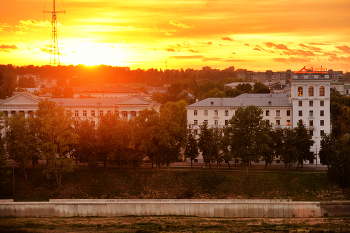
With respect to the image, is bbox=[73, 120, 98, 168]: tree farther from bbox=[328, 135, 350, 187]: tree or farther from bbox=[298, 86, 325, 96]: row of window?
bbox=[298, 86, 325, 96]: row of window

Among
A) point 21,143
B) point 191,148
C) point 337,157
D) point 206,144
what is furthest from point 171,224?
point 21,143

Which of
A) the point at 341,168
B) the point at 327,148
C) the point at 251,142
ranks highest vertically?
the point at 251,142

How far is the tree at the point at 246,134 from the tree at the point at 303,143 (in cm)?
866

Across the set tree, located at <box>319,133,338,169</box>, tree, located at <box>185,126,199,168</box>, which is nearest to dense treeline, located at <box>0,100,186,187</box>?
tree, located at <box>185,126,199,168</box>

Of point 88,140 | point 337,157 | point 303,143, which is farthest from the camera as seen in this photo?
point 303,143

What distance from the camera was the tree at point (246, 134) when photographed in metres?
82.7

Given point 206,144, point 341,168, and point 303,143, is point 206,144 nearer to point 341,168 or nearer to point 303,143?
point 303,143

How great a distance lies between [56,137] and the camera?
83.2m

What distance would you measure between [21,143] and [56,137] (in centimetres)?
607

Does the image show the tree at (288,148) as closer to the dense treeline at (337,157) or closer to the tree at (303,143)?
the tree at (303,143)

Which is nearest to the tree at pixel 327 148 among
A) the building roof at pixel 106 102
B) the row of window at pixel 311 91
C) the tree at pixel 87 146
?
the row of window at pixel 311 91

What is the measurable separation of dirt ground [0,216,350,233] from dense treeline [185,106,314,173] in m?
25.9

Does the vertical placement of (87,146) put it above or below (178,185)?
above

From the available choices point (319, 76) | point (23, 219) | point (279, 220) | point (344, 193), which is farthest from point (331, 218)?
point (319, 76)
